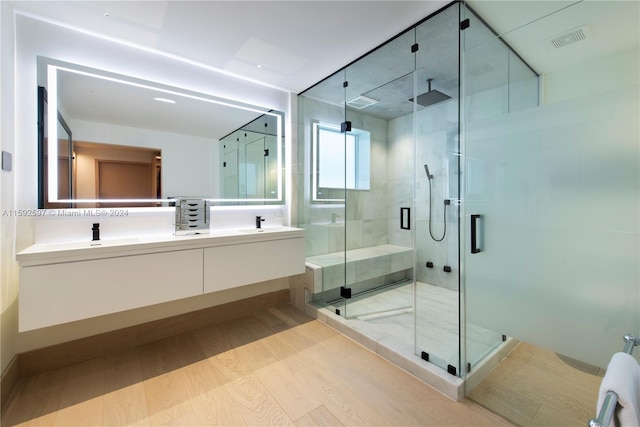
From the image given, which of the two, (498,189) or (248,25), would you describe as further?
(248,25)

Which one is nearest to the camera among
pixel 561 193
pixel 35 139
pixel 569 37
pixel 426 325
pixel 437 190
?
pixel 561 193

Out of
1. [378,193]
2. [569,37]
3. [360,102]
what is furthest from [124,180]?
[569,37]

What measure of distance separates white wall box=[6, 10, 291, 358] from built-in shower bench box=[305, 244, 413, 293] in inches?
46.2

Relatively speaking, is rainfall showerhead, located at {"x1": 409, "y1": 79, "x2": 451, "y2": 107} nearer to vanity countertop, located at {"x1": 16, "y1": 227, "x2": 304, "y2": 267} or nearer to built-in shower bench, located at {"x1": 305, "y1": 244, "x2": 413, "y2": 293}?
built-in shower bench, located at {"x1": 305, "y1": 244, "x2": 413, "y2": 293}

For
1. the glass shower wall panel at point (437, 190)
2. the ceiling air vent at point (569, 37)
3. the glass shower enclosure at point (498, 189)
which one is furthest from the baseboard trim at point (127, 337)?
the ceiling air vent at point (569, 37)

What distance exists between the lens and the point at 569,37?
62.0 inches

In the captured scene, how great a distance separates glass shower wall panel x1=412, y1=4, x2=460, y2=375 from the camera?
1.83 m

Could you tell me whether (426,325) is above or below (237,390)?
above

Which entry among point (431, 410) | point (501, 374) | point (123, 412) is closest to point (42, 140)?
point (123, 412)

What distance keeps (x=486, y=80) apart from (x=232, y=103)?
7.44ft

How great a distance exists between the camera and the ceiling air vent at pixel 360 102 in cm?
291

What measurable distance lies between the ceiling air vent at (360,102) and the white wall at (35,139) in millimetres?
1517

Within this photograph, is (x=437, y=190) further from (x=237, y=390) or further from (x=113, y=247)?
(x=113, y=247)

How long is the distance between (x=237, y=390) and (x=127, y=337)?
1.15m
